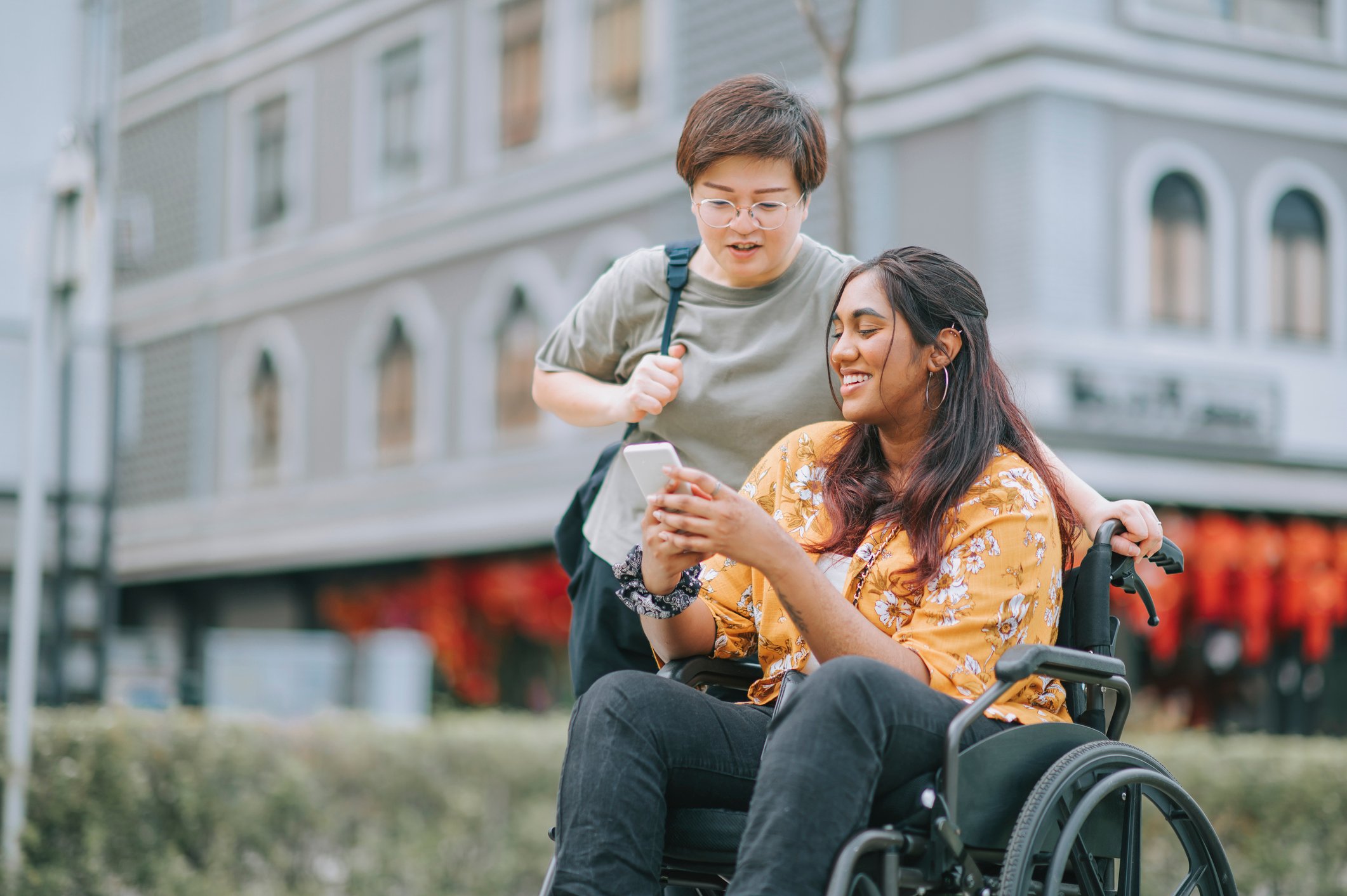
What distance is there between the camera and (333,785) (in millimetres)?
6426

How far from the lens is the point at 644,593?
8.82 ft

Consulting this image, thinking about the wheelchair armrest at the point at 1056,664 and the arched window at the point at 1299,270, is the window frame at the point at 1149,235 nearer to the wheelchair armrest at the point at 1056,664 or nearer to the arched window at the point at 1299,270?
the arched window at the point at 1299,270

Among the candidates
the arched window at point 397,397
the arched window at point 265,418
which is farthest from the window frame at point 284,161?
the arched window at point 397,397

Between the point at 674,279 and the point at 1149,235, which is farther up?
the point at 1149,235

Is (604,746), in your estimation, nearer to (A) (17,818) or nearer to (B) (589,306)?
(B) (589,306)

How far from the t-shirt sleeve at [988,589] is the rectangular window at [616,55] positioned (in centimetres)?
1249

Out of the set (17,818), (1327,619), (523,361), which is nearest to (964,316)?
(17,818)

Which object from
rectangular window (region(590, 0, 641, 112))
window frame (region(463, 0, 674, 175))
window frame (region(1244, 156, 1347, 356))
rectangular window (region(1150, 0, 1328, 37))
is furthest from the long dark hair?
rectangular window (region(590, 0, 641, 112))

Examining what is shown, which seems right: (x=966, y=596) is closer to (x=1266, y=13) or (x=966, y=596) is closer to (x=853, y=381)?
(x=853, y=381)

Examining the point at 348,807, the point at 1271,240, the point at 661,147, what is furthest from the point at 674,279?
the point at 661,147

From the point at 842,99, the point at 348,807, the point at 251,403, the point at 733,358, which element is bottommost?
the point at 348,807

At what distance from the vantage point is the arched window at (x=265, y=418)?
18.8 meters

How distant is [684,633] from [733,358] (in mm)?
552

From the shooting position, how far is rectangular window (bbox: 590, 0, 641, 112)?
1472cm
